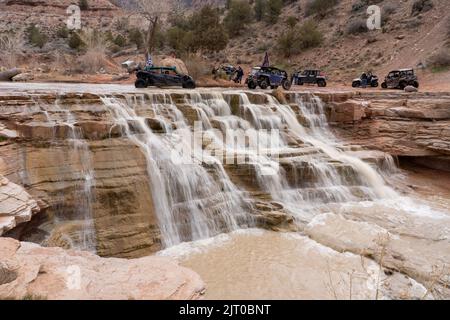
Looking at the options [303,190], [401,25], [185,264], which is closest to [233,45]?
[401,25]

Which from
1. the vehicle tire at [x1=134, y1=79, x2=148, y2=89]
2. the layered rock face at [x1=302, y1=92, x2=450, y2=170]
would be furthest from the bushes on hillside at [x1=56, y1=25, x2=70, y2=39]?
the layered rock face at [x1=302, y1=92, x2=450, y2=170]

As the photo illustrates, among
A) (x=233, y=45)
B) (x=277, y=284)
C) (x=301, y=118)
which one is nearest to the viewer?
(x=277, y=284)

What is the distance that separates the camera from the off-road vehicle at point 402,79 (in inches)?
835

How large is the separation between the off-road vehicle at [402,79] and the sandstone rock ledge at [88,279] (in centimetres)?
2117

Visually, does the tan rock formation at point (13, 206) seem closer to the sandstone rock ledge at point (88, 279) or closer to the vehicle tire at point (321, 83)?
the sandstone rock ledge at point (88, 279)

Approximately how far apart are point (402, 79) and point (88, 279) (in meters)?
22.2

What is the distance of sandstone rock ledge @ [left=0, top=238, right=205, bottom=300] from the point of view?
11.9 feet

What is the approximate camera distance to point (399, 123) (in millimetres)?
13734

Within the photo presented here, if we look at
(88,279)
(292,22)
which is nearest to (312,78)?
(292,22)

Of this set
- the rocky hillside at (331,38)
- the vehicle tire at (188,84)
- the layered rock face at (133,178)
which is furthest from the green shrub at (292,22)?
the layered rock face at (133,178)

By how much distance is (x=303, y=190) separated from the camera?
10172 mm

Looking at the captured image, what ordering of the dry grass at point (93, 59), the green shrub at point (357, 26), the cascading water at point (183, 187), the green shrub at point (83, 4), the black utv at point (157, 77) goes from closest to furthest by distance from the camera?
the cascading water at point (183, 187)
the black utv at point (157, 77)
the dry grass at point (93, 59)
the green shrub at point (357, 26)
the green shrub at point (83, 4)
